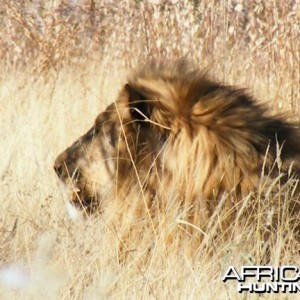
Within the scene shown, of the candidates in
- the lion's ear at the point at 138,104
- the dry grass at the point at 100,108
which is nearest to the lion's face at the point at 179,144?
the lion's ear at the point at 138,104

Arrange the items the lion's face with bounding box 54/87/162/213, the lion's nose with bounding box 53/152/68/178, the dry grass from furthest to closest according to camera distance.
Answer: the lion's nose with bounding box 53/152/68/178, the lion's face with bounding box 54/87/162/213, the dry grass

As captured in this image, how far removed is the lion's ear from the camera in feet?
14.2

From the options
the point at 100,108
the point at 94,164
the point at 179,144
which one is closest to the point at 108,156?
the point at 94,164

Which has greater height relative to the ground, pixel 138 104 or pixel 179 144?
Answer: pixel 138 104

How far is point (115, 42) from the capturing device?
28.0ft

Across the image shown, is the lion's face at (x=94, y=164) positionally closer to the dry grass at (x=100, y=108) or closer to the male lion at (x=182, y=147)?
the male lion at (x=182, y=147)

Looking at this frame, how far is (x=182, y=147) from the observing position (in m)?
4.22

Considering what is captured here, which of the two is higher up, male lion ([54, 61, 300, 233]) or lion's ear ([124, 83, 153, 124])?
lion's ear ([124, 83, 153, 124])

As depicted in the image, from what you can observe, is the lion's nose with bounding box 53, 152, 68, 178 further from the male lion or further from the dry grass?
the dry grass

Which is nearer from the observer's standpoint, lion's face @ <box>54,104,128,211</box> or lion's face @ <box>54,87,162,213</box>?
lion's face @ <box>54,87,162,213</box>

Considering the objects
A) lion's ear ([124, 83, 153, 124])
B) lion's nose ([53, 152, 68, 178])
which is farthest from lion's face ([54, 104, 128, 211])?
lion's ear ([124, 83, 153, 124])

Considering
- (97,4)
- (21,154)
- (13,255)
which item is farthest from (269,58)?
(13,255)

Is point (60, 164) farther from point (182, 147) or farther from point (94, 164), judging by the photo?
point (182, 147)

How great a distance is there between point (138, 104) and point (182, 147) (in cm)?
30
